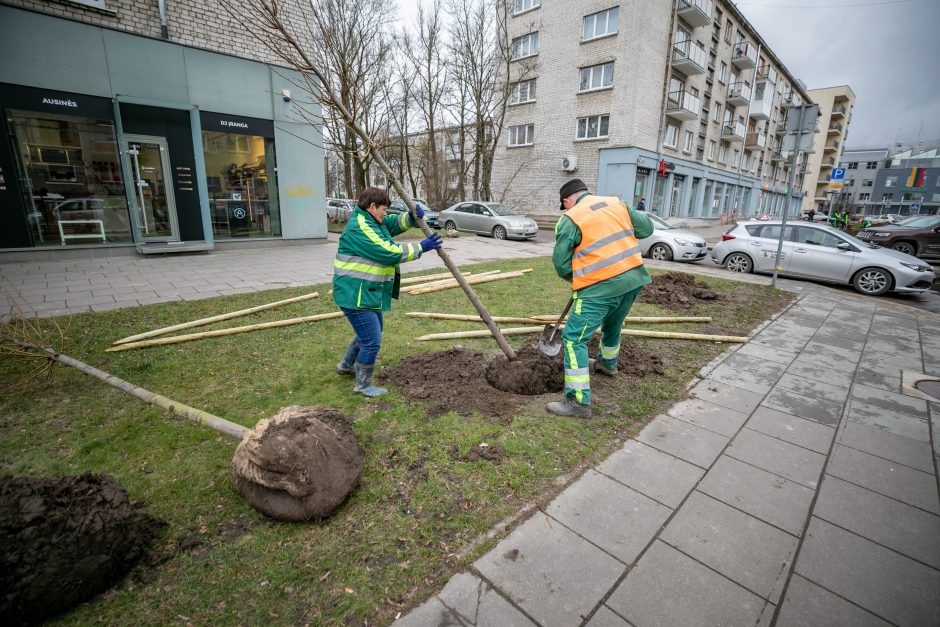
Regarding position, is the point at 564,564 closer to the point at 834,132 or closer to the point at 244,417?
the point at 244,417

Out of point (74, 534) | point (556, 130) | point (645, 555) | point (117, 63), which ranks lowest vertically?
point (645, 555)

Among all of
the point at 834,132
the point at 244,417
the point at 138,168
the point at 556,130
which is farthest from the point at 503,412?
the point at 834,132

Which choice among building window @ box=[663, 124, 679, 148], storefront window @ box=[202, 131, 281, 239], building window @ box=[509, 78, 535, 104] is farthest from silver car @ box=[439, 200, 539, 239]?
building window @ box=[663, 124, 679, 148]

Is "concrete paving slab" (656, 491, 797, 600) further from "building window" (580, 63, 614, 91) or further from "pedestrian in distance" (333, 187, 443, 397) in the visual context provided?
"building window" (580, 63, 614, 91)

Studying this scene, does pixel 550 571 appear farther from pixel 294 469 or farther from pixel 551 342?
pixel 551 342

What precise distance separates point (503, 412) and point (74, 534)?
272cm

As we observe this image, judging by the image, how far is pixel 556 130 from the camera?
27672mm

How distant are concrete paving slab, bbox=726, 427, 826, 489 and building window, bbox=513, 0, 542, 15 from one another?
31.7 m

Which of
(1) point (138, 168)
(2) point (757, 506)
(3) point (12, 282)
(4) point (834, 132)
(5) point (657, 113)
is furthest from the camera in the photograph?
(4) point (834, 132)

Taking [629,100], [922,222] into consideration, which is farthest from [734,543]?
[629,100]

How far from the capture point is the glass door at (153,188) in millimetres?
11141

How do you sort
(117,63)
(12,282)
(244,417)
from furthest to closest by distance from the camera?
(117,63) → (12,282) → (244,417)

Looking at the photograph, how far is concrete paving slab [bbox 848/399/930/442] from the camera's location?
12.2 feet

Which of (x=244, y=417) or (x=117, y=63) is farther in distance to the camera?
(x=117, y=63)
